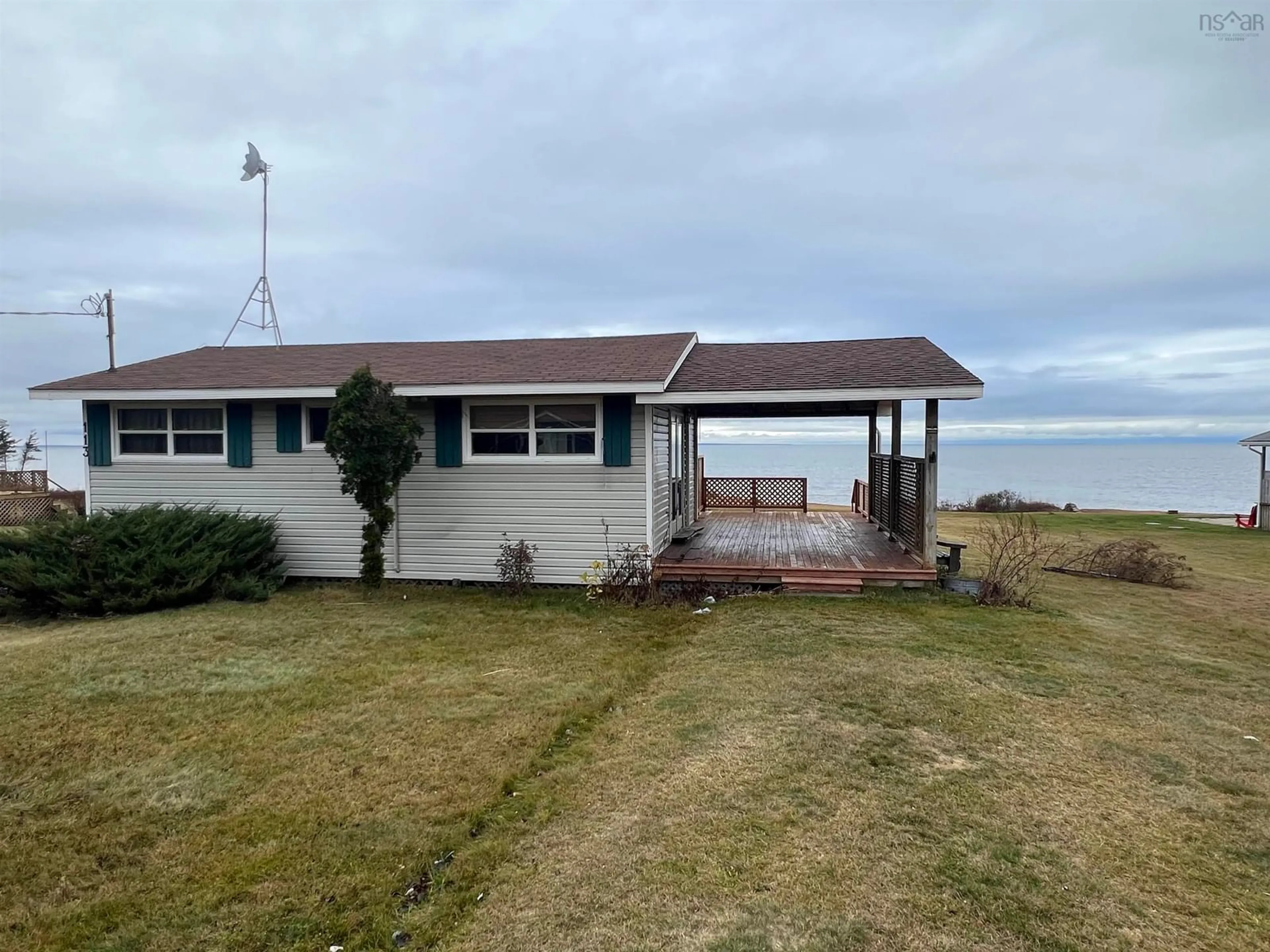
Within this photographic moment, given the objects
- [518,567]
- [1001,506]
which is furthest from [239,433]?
[1001,506]

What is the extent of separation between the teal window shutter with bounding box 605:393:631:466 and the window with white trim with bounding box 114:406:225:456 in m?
5.60

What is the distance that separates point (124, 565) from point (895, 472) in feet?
34.1

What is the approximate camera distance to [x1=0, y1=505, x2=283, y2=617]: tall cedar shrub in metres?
7.56

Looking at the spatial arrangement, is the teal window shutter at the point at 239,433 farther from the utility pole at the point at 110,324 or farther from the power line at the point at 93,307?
the power line at the point at 93,307

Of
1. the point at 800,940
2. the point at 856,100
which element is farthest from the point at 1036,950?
the point at 856,100

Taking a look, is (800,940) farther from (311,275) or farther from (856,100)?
(311,275)

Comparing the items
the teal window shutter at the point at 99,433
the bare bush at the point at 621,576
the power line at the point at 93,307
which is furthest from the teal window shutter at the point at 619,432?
the power line at the point at 93,307

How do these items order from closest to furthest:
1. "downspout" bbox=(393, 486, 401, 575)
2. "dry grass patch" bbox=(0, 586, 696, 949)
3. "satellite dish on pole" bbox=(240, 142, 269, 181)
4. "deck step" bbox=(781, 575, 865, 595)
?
"dry grass patch" bbox=(0, 586, 696, 949) → "deck step" bbox=(781, 575, 865, 595) → "downspout" bbox=(393, 486, 401, 575) → "satellite dish on pole" bbox=(240, 142, 269, 181)

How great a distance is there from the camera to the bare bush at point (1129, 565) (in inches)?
372

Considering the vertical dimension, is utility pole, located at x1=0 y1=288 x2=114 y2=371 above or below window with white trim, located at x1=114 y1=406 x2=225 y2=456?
above

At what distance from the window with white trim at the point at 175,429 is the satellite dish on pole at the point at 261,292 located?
3.05 m

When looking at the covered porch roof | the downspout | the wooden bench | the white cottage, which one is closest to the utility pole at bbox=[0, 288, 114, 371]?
the white cottage

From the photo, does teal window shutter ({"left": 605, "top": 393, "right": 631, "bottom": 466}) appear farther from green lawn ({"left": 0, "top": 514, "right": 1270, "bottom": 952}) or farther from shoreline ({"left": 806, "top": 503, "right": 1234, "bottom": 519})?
shoreline ({"left": 806, "top": 503, "right": 1234, "bottom": 519})

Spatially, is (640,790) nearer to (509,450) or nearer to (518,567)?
(518,567)
